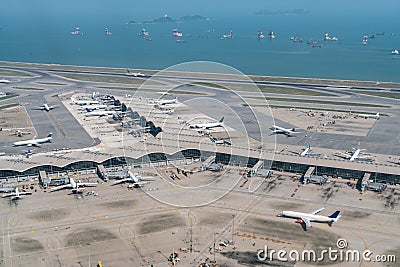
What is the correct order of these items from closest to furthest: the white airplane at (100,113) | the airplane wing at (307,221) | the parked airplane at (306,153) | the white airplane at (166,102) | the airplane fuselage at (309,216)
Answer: the airplane wing at (307,221), the airplane fuselage at (309,216), the parked airplane at (306,153), the white airplane at (100,113), the white airplane at (166,102)

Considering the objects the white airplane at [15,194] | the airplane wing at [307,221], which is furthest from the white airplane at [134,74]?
the airplane wing at [307,221]

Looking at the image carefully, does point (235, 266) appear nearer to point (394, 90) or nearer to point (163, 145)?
point (163, 145)

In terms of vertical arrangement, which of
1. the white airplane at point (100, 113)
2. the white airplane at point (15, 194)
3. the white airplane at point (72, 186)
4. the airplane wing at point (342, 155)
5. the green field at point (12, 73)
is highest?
the green field at point (12, 73)

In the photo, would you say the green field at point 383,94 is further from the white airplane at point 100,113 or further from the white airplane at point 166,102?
the white airplane at point 100,113

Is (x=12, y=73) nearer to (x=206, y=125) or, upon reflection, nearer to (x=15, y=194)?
(x=206, y=125)

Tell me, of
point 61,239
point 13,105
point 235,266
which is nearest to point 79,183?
point 61,239

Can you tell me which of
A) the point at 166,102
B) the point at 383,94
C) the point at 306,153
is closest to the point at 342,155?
the point at 306,153

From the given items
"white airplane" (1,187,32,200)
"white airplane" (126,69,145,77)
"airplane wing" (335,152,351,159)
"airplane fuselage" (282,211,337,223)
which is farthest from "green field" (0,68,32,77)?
"airplane fuselage" (282,211,337,223)

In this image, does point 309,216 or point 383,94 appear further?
point 383,94

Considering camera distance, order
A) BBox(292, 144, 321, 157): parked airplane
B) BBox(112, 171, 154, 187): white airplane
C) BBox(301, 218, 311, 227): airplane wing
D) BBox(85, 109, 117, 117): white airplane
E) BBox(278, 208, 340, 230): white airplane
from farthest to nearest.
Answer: BBox(85, 109, 117, 117): white airplane → BBox(292, 144, 321, 157): parked airplane → BBox(112, 171, 154, 187): white airplane → BBox(278, 208, 340, 230): white airplane → BBox(301, 218, 311, 227): airplane wing

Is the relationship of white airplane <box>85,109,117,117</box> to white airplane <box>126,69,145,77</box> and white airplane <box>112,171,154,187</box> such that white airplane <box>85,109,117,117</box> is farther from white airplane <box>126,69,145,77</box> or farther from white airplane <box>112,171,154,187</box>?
white airplane <box>126,69,145,77</box>

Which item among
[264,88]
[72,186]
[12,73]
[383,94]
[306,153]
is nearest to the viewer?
[72,186]
